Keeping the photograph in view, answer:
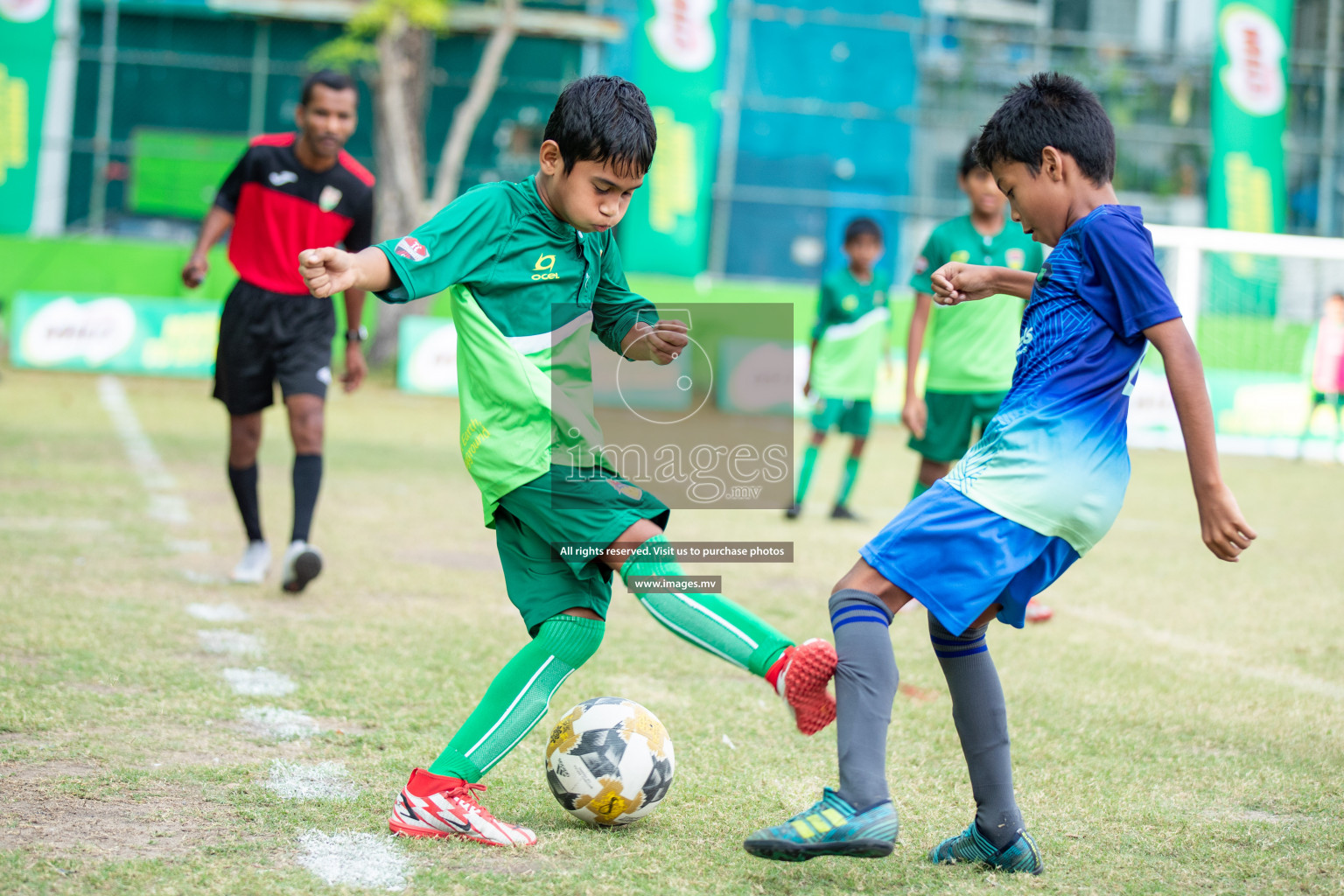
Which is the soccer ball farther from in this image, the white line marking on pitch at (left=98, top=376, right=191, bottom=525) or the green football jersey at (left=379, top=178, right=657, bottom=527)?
the white line marking on pitch at (left=98, top=376, right=191, bottom=525)

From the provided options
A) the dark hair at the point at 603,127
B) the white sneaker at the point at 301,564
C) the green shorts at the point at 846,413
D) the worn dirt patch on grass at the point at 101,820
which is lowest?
the worn dirt patch on grass at the point at 101,820

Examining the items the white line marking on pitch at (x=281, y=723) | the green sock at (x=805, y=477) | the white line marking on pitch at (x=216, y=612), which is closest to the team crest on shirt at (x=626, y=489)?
the white line marking on pitch at (x=281, y=723)

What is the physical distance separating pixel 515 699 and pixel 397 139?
55.6ft

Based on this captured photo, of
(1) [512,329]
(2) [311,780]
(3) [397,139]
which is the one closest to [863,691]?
(1) [512,329]

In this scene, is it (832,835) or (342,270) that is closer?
(832,835)

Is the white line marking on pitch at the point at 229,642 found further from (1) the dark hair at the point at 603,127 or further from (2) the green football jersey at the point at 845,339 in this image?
(2) the green football jersey at the point at 845,339

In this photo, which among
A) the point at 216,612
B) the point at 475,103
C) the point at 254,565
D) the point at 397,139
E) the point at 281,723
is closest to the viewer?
the point at 281,723

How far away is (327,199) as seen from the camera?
572 centimetres

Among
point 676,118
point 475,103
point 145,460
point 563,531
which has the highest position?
point 676,118

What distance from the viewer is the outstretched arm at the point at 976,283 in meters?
2.97

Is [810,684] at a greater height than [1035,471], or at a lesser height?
lesser

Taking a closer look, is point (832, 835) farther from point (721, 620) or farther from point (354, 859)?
point (354, 859)

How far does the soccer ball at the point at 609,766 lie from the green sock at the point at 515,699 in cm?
16

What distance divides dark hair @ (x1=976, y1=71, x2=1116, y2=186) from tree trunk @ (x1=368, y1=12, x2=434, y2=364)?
15.8 metres
